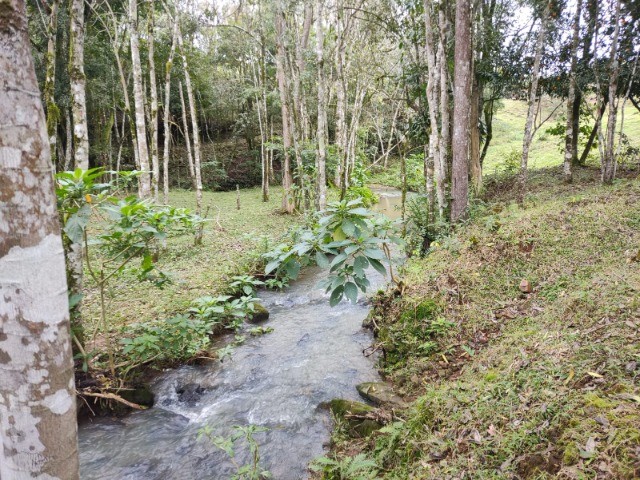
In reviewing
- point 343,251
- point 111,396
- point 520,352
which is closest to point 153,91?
point 111,396

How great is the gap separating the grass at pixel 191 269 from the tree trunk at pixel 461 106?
16.7 feet

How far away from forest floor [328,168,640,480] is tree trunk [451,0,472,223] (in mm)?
1167

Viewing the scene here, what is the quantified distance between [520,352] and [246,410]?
11.4ft

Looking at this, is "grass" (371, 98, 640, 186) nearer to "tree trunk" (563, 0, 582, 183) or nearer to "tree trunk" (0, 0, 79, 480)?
"tree trunk" (563, 0, 582, 183)

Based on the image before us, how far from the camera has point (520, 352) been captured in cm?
372

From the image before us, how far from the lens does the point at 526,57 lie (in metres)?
13.8

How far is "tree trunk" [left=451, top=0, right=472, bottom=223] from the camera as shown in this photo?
7.90 m

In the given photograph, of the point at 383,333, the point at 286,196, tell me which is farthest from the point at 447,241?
the point at 286,196

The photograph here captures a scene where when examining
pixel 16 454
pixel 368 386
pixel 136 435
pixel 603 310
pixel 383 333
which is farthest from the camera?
pixel 383 333

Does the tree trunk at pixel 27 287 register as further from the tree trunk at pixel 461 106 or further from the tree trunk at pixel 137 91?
the tree trunk at pixel 461 106

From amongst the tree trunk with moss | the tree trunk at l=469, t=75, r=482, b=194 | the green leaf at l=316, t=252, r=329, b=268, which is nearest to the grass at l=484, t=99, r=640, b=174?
the tree trunk at l=469, t=75, r=482, b=194

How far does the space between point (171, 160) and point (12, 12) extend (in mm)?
29345

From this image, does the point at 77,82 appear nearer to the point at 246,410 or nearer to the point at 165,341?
the point at 165,341

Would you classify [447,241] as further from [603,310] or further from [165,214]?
[165,214]
